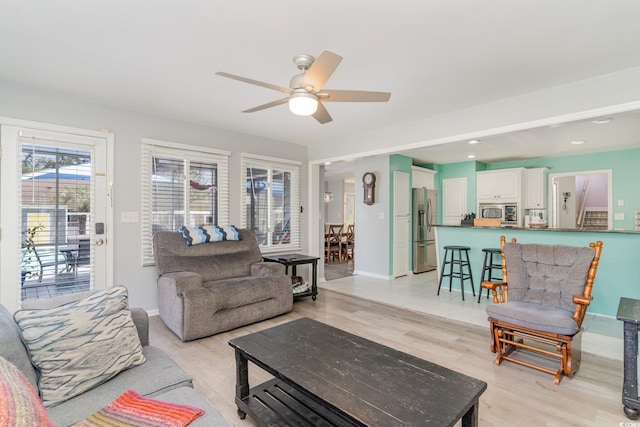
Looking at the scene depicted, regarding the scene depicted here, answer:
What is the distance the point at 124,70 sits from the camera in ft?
8.94

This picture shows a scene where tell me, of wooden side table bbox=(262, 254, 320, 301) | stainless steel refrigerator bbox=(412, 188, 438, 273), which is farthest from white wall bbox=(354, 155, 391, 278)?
wooden side table bbox=(262, 254, 320, 301)

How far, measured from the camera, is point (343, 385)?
150cm

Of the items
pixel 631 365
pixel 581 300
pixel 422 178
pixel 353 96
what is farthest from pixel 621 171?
pixel 353 96

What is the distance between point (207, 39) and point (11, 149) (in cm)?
239

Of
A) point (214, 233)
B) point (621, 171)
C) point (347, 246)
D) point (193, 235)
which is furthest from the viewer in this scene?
point (347, 246)

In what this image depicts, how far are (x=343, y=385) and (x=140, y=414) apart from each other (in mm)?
851

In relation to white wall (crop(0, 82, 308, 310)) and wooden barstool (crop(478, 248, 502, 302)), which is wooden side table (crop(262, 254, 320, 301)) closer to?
white wall (crop(0, 82, 308, 310))

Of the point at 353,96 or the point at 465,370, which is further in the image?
the point at 465,370

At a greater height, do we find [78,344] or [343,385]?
[78,344]

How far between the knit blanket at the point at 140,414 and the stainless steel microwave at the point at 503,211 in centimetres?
676

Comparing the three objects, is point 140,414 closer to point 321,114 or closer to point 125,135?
point 321,114

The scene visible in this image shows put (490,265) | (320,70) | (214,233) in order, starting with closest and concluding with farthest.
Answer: (320,70) → (214,233) → (490,265)

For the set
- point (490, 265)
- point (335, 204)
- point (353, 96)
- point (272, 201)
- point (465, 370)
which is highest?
point (353, 96)

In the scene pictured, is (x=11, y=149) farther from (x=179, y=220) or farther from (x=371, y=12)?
(x=371, y=12)
